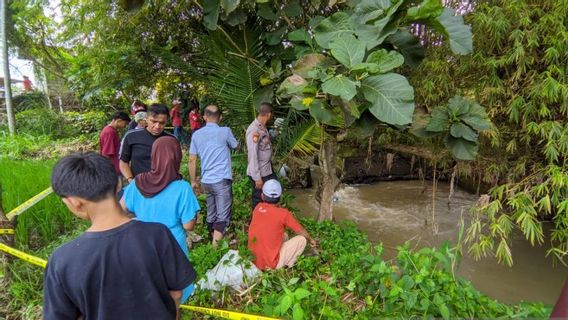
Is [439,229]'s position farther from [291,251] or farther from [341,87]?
[341,87]

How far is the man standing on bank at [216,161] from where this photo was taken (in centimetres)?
345

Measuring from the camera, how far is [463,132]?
8.52 feet

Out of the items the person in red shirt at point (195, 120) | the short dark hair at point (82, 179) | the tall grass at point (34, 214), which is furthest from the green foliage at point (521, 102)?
the person in red shirt at point (195, 120)

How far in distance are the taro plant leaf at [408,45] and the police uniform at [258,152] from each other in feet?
5.68

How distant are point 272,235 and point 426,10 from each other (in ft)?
6.65

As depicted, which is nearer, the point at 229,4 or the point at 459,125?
the point at 459,125

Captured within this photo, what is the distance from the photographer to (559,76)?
2.79m

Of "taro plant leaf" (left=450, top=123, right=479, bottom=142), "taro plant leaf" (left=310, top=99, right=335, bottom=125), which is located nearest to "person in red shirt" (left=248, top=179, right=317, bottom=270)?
"taro plant leaf" (left=310, top=99, right=335, bottom=125)

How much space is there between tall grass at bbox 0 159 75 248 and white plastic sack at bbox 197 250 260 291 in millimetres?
2010

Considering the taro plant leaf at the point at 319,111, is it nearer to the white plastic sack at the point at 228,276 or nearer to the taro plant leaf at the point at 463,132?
the taro plant leaf at the point at 463,132

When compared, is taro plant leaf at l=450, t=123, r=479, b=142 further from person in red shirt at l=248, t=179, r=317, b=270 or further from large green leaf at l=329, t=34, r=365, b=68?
person in red shirt at l=248, t=179, r=317, b=270

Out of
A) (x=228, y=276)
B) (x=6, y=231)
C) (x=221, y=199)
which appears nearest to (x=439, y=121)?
(x=228, y=276)

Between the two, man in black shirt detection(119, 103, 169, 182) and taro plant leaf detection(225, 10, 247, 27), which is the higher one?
taro plant leaf detection(225, 10, 247, 27)

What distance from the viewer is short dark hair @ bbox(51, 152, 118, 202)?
117cm
